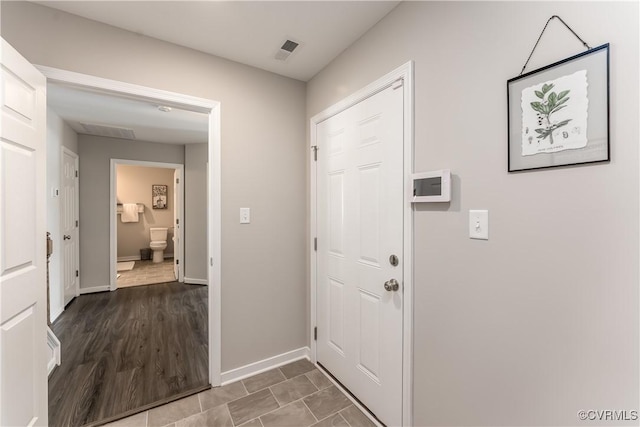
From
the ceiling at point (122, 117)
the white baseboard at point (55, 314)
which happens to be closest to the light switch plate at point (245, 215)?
the ceiling at point (122, 117)

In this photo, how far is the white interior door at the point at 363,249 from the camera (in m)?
1.59

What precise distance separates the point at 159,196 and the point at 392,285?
22.5 feet

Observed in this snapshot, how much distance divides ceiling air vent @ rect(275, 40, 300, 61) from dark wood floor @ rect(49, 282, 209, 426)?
2.52m

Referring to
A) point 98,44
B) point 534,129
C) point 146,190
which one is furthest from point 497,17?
point 146,190

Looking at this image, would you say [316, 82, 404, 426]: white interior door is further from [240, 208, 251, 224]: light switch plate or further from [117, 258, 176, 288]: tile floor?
[117, 258, 176, 288]: tile floor

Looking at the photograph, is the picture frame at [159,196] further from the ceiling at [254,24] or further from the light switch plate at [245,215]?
the light switch plate at [245,215]

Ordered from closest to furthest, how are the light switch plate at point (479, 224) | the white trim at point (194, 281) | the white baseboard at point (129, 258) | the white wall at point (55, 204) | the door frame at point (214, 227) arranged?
1. the light switch plate at point (479, 224)
2. the door frame at point (214, 227)
3. the white wall at point (55, 204)
4. the white trim at point (194, 281)
5. the white baseboard at point (129, 258)

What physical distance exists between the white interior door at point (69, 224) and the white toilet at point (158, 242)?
7.44 ft

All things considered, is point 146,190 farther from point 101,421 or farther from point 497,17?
point 497,17

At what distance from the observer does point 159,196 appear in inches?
268

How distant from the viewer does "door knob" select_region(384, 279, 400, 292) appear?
5.15 feet

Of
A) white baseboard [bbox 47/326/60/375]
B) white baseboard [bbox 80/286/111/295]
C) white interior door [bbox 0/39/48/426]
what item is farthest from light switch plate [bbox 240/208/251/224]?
white baseboard [bbox 80/286/111/295]

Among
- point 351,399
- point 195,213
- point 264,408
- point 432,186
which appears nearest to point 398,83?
point 432,186

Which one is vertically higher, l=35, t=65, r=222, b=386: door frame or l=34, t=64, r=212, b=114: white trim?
l=34, t=64, r=212, b=114: white trim
